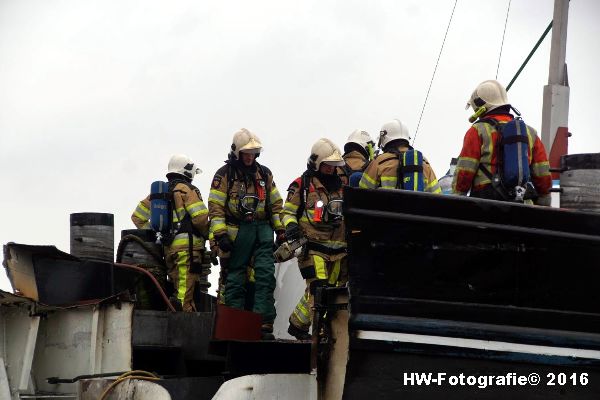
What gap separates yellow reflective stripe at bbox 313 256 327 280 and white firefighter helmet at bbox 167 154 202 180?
227 cm

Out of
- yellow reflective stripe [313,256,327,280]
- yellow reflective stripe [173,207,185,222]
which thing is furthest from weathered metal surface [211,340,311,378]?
yellow reflective stripe [173,207,185,222]

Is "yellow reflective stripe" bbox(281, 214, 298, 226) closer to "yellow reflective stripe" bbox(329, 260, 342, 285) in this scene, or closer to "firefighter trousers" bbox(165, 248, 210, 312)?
"yellow reflective stripe" bbox(329, 260, 342, 285)

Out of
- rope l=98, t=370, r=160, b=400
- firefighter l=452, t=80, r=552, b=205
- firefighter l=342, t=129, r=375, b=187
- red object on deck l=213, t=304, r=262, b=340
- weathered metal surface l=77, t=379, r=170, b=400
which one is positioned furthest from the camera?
firefighter l=342, t=129, r=375, b=187

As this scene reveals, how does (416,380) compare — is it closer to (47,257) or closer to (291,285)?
(47,257)

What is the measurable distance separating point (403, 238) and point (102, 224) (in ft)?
15.3

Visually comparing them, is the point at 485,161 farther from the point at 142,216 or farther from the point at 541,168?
the point at 142,216

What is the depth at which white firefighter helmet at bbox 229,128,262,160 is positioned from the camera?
10.8 metres

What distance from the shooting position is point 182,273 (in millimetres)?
11352

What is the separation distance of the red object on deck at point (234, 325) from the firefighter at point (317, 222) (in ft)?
4.94

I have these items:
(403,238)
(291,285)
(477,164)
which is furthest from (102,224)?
(403,238)

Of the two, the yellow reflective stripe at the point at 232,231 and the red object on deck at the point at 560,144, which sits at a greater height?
the red object on deck at the point at 560,144

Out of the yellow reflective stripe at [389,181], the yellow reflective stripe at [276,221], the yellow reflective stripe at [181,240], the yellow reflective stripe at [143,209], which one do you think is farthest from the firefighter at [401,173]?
the yellow reflective stripe at [143,209]

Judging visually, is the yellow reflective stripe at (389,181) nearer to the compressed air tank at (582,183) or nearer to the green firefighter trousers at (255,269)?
the green firefighter trousers at (255,269)

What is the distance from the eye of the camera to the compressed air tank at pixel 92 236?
10.1m
